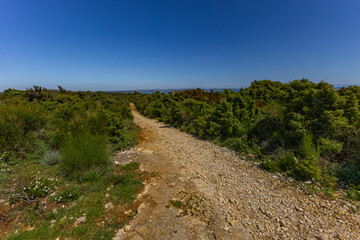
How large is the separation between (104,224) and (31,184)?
2208 millimetres

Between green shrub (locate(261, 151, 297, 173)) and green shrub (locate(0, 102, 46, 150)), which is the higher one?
green shrub (locate(0, 102, 46, 150))

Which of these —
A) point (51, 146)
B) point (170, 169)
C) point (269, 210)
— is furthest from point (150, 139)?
point (269, 210)

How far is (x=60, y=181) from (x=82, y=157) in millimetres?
732

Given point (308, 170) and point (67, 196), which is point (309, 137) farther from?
point (67, 196)

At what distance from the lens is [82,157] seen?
4.16 metres

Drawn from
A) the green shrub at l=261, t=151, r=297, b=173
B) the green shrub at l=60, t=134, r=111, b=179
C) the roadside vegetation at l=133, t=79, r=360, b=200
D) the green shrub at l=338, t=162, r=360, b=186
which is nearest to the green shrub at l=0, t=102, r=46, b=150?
the green shrub at l=60, t=134, r=111, b=179

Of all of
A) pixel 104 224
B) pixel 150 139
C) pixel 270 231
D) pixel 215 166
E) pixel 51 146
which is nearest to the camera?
pixel 270 231

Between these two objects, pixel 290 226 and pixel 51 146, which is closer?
pixel 290 226

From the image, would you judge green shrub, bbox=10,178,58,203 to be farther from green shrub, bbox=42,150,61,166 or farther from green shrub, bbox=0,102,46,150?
green shrub, bbox=0,102,46,150

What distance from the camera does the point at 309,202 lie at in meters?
3.07

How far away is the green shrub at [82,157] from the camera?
4090 mm

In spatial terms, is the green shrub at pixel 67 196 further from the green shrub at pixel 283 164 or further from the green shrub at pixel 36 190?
the green shrub at pixel 283 164

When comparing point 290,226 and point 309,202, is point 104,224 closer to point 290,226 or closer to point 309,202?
point 290,226

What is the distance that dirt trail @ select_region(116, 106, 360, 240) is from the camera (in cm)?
249
